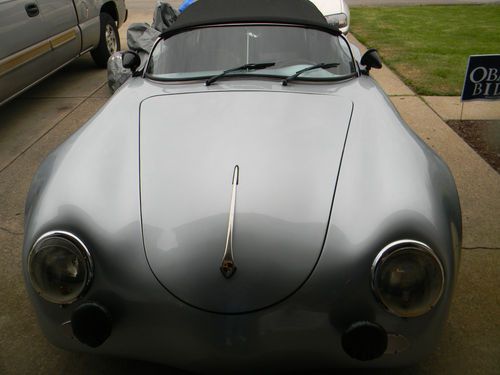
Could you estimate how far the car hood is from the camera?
1624 millimetres

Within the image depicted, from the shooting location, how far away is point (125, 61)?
329 centimetres

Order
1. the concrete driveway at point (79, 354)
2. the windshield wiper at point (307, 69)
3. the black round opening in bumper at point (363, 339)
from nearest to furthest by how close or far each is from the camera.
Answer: the black round opening in bumper at point (363, 339)
the concrete driveway at point (79, 354)
the windshield wiper at point (307, 69)

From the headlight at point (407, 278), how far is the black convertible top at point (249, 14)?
6.20 ft

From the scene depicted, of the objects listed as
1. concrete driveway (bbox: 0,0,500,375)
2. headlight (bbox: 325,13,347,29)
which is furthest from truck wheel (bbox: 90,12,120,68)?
headlight (bbox: 325,13,347,29)

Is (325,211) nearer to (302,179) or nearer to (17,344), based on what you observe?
(302,179)

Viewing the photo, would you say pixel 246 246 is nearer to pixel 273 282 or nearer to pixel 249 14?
pixel 273 282

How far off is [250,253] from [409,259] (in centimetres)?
54

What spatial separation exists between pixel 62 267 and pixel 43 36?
13.9ft

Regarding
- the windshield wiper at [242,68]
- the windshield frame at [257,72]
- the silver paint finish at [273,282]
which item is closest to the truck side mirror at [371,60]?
the windshield frame at [257,72]

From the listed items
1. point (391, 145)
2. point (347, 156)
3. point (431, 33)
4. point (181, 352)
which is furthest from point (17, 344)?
point (431, 33)

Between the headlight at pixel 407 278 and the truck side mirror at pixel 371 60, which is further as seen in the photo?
the truck side mirror at pixel 371 60

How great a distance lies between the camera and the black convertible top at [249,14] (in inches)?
120

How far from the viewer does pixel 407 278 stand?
161 cm

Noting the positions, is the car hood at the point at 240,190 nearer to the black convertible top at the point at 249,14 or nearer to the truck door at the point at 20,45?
the black convertible top at the point at 249,14
